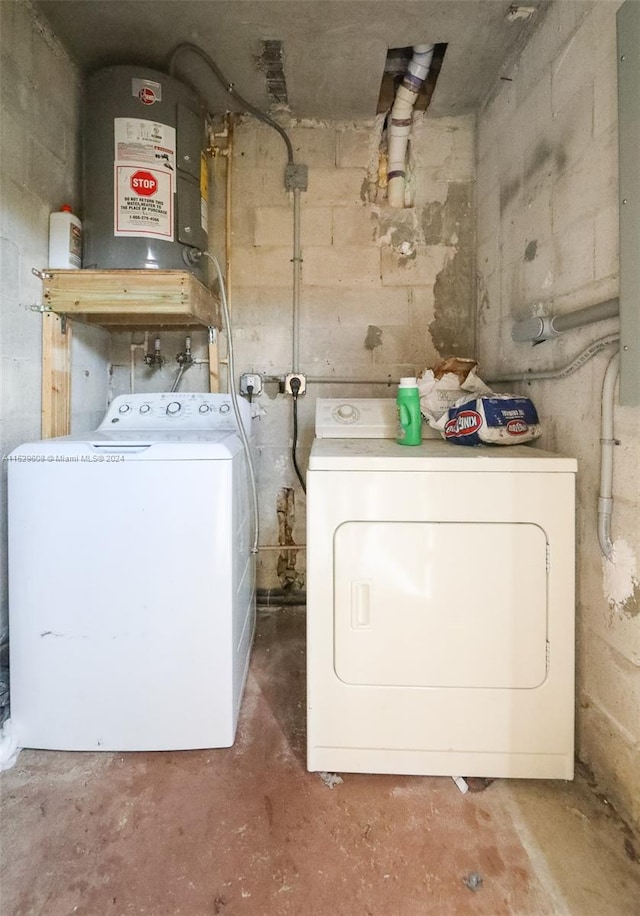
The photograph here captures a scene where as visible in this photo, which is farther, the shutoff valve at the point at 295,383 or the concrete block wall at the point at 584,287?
the shutoff valve at the point at 295,383

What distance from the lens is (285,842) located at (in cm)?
99

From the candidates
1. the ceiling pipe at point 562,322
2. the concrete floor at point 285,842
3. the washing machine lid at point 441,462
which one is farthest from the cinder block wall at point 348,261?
the concrete floor at point 285,842

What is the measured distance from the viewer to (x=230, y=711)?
1225 mm

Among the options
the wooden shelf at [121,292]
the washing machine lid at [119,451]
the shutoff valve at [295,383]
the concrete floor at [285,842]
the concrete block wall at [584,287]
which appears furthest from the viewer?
the shutoff valve at [295,383]

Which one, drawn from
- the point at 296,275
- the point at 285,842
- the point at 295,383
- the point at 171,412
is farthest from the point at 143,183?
the point at 285,842

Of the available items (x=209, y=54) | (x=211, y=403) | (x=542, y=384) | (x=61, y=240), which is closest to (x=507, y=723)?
→ (x=542, y=384)

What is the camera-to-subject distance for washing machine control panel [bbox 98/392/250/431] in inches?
66.4

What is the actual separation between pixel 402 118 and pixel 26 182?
1.50 metres

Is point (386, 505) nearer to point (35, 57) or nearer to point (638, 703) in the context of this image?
point (638, 703)

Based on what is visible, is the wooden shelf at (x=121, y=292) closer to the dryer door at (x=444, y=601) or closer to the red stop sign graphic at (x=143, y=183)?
the red stop sign graphic at (x=143, y=183)

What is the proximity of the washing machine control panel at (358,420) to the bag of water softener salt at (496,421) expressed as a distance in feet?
0.87

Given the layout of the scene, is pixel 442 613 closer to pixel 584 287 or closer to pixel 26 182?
pixel 584 287

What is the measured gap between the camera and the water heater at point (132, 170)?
156 cm

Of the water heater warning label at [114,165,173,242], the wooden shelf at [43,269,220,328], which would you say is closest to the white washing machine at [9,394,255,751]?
the wooden shelf at [43,269,220,328]
